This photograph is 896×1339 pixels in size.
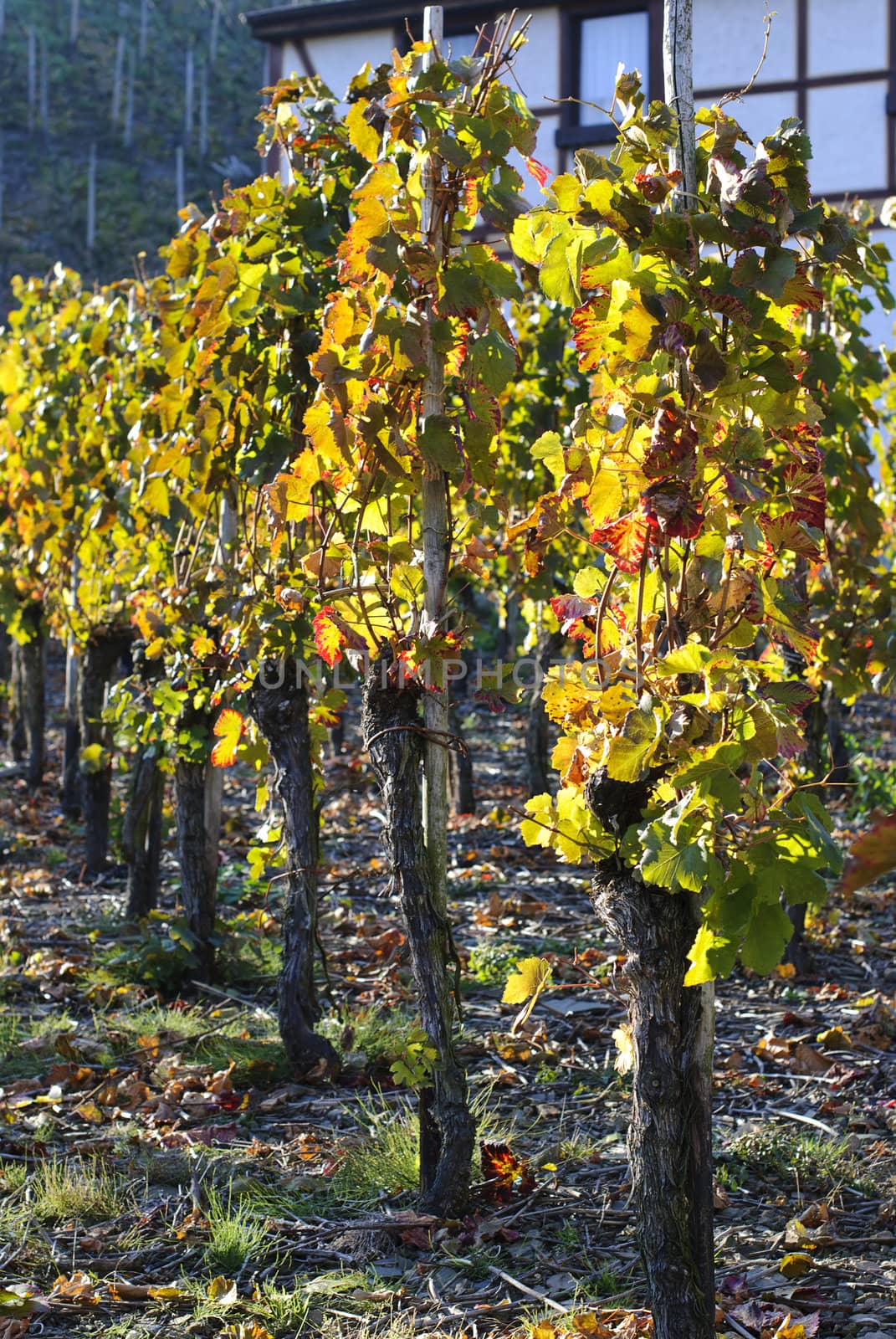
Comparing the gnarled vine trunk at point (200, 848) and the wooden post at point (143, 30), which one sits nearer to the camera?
the gnarled vine trunk at point (200, 848)

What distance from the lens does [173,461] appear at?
3811 millimetres

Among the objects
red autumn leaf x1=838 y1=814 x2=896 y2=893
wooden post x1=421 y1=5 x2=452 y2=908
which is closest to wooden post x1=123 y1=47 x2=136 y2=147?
wooden post x1=421 y1=5 x2=452 y2=908

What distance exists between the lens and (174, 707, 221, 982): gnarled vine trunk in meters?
4.57

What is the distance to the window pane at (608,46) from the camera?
11742 mm

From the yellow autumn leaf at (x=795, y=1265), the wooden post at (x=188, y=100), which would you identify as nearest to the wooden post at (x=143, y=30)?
the wooden post at (x=188, y=100)

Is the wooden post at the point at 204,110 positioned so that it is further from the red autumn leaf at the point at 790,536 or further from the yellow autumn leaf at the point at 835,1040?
the red autumn leaf at the point at 790,536

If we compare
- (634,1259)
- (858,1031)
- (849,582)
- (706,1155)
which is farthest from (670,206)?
(849,582)

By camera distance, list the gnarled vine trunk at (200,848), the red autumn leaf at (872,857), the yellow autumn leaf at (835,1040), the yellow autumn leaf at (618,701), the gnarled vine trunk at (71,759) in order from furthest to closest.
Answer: the gnarled vine trunk at (71,759), the gnarled vine trunk at (200,848), the yellow autumn leaf at (835,1040), the yellow autumn leaf at (618,701), the red autumn leaf at (872,857)

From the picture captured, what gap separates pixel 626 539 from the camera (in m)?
2.17

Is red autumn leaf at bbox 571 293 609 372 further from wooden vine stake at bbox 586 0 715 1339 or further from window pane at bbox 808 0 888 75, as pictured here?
window pane at bbox 808 0 888 75

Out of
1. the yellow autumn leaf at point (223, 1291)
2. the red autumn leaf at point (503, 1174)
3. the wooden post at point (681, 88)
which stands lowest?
the yellow autumn leaf at point (223, 1291)

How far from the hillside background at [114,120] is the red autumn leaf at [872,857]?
23305mm

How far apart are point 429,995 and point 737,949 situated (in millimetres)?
1166

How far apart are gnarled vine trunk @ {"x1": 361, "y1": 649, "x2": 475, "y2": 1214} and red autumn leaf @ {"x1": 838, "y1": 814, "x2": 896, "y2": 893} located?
195cm
